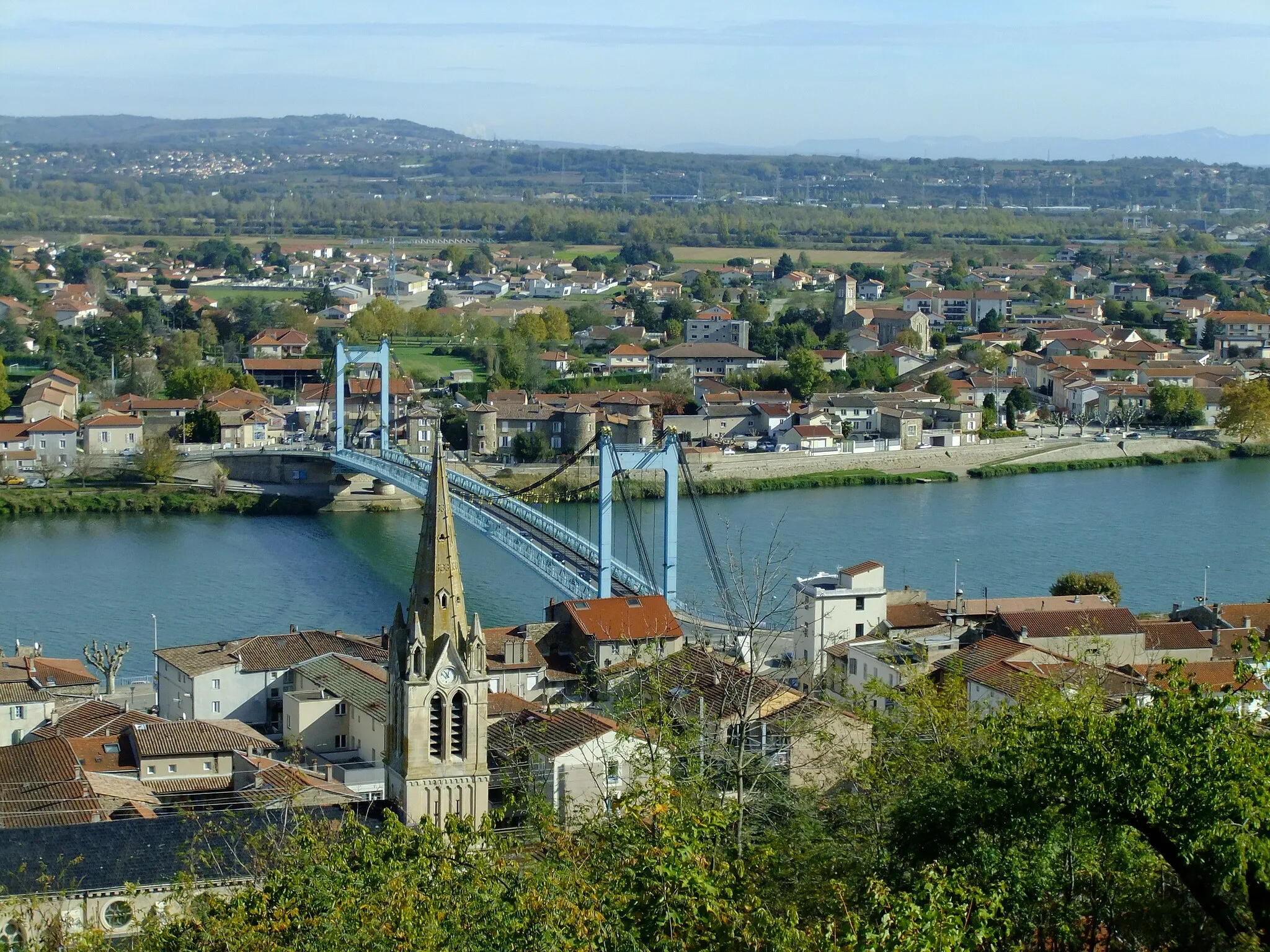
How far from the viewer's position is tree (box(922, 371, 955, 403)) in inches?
525

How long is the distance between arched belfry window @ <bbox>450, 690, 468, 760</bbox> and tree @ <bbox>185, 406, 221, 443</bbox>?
26.9 ft

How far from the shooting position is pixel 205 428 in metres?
11.6

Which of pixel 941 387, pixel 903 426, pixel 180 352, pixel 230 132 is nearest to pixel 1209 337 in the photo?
→ pixel 941 387

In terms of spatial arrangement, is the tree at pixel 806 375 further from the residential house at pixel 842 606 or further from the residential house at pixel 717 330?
the residential house at pixel 842 606

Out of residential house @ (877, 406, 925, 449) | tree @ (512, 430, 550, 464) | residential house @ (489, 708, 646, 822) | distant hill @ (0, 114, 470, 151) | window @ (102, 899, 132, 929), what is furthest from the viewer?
distant hill @ (0, 114, 470, 151)

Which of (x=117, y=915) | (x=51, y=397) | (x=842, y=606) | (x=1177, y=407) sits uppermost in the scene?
(x=117, y=915)

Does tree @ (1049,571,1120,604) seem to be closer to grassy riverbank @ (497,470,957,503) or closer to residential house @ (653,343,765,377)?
grassy riverbank @ (497,470,957,503)

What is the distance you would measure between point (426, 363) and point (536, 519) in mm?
6295

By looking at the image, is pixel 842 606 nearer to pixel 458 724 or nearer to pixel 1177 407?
pixel 458 724

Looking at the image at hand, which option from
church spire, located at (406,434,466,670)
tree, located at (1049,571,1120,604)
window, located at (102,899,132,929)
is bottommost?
tree, located at (1049,571,1120,604)

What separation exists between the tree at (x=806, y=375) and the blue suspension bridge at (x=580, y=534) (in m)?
3.30

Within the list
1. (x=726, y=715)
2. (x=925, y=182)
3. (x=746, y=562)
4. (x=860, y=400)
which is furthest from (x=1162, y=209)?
(x=726, y=715)

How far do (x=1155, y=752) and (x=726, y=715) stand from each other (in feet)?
5.52

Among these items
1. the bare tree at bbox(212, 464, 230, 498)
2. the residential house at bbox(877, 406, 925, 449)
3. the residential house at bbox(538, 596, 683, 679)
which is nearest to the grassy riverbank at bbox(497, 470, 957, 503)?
the residential house at bbox(877, 406, 925, 449)
